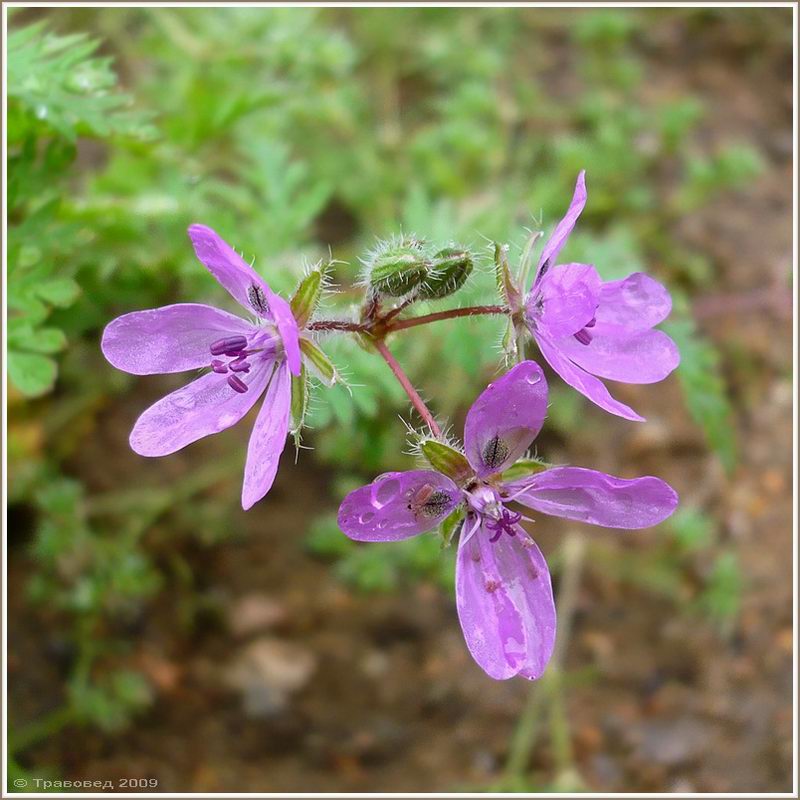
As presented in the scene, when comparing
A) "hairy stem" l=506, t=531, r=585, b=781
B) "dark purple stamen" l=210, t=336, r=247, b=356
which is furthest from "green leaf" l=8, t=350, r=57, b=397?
"hairy stem" l=506, t=531, r=585, b=781

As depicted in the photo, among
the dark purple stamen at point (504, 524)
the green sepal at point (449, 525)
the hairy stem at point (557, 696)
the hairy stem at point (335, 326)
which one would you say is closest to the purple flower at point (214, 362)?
the hairy stem at point (335, 326)

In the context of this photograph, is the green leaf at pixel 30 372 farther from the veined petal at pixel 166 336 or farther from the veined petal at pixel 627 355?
the veined petal at pixel 627 355

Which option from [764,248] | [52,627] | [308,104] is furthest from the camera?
[764,248]

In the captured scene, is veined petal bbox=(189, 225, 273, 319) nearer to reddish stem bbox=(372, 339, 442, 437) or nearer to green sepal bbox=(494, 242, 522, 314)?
reddish stem bbox=(372, 339, 442, 437)

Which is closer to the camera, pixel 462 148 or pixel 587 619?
pixel 587 619

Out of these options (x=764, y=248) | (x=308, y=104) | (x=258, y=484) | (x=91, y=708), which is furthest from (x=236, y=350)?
(x=764, y=248)

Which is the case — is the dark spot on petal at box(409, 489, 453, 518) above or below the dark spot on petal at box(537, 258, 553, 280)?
below

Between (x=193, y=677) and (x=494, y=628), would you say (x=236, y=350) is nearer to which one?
(x=494, y=628)
